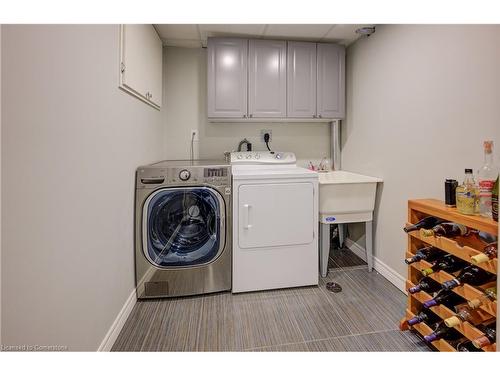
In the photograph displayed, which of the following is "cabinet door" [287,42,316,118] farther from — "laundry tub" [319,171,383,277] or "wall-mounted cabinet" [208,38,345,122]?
"laundry tub" [319,171,383,277]

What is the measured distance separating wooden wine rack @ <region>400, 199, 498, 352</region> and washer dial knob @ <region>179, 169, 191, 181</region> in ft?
4.87

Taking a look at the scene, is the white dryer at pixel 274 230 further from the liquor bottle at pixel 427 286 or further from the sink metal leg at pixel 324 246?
the liquor bottle at pixel 427 286

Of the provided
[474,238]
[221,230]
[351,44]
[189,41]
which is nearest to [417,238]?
[474,238]

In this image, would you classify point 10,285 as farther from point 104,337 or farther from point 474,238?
point 474,238

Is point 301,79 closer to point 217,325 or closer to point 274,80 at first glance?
point 274,80

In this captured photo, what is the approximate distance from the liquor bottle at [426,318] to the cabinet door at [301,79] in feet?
6.29

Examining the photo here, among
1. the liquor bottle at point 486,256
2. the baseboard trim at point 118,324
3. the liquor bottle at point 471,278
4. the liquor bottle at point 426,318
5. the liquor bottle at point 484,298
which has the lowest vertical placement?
the baseboard trim at point 118,324

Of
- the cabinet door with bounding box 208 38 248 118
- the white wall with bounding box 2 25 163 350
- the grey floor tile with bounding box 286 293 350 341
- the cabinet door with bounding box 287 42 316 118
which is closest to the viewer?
the white wall with bounding box 2 25 163 350

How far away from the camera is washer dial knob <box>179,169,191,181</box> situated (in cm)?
192

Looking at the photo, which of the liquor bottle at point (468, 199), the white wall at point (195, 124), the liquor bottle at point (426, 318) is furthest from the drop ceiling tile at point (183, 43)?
the liquor bottle at point (426, 318)

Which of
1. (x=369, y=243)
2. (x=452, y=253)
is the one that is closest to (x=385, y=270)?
(x=369, y=243)

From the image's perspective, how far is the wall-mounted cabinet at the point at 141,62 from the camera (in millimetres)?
1592

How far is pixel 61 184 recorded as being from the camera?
100 centimetres

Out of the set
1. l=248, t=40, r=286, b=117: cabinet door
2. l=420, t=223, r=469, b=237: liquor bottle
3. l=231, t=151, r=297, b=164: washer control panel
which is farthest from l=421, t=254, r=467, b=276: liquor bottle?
l=248, t=40, r=286, b=117: cabinet door
